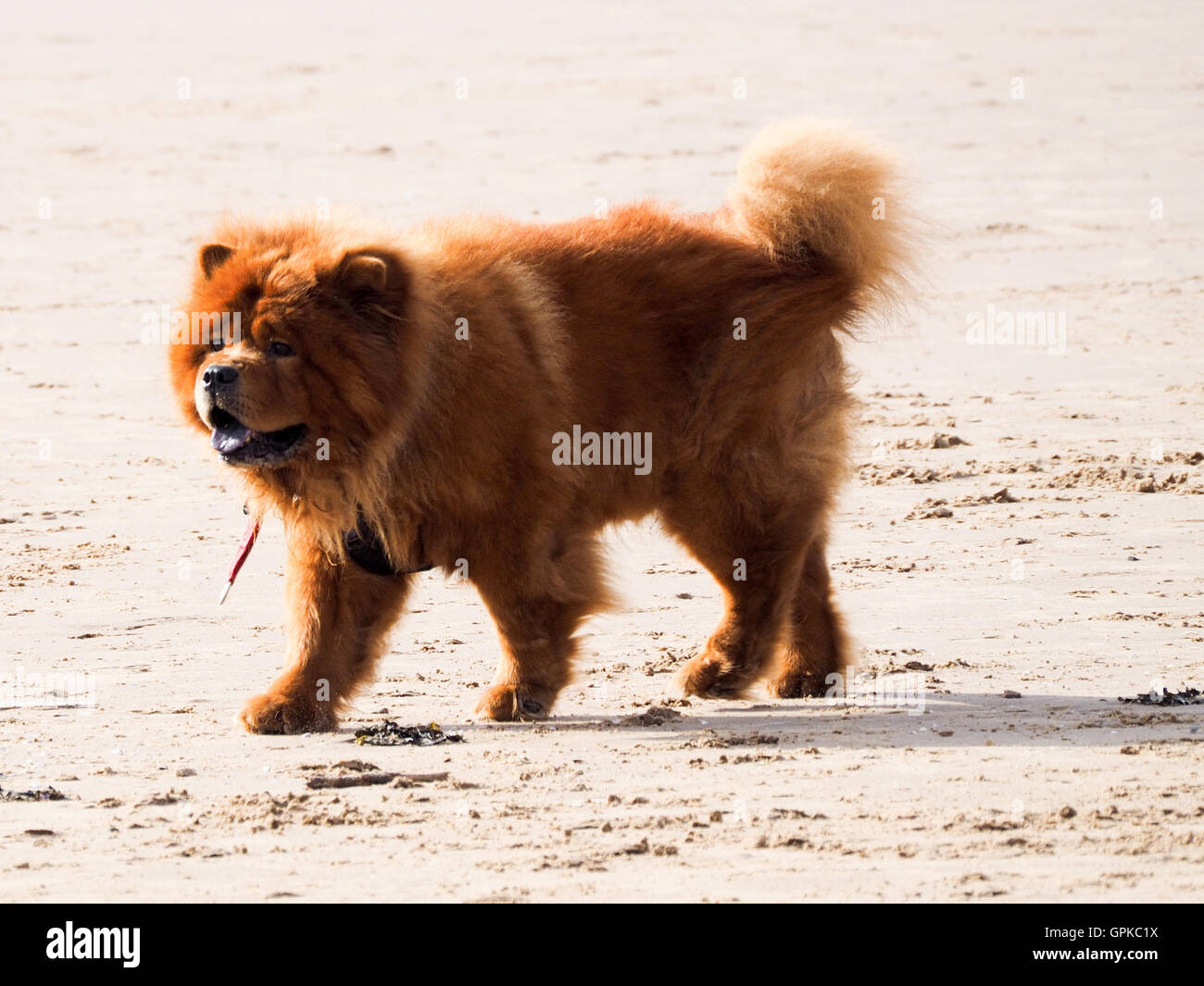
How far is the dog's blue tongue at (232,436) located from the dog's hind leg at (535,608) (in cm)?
87

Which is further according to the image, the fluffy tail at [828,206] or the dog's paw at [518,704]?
the fluffy tail at [828,206]

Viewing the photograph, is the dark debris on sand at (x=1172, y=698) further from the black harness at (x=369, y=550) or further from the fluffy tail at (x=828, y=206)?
the black harness at (x=369, y=550)

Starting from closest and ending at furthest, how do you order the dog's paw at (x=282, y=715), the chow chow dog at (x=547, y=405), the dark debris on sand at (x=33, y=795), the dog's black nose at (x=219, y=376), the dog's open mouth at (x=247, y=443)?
the dark debris on sand at (x=33, y=795) < the dog's black nose at (x=219, y=376) < the dog's open mouth at (x=247, y=443) < the chow chow dog at (x=547, y=405) < the dog's paw at (x=282, y=715)

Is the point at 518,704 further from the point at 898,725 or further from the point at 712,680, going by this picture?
the point at 898,725

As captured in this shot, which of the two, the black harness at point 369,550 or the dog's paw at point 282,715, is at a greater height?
the black harness at point 369,550

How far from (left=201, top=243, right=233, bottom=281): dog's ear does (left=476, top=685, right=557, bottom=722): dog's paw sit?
5.57 ft

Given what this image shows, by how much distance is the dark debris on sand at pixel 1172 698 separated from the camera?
6.09m

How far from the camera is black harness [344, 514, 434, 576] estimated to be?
6.10 m

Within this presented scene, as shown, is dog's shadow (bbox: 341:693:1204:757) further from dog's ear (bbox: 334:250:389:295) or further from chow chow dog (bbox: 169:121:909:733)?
dog's ear (bbox: 334:250:389:295)

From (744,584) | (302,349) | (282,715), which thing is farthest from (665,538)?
(302,349)

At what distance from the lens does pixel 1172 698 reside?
6.12m

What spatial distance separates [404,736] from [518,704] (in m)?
0.46

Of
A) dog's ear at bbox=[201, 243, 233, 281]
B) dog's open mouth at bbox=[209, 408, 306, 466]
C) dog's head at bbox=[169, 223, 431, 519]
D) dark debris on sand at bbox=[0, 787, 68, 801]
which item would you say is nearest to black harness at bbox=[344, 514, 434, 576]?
dog's head at bbox=[169, 223, 431, 519]

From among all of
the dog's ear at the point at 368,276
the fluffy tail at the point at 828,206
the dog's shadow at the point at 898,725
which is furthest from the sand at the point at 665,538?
the dog's ear at the point at 368,276
